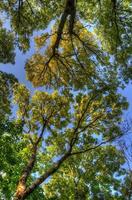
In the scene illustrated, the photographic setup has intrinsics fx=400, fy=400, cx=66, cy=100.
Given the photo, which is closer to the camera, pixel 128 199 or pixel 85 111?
pixel 85 111

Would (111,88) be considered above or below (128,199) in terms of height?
above

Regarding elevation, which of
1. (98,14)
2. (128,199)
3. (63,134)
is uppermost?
(98,14)

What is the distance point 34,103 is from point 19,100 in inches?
35.8

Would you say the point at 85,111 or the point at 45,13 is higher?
the point at 45,13

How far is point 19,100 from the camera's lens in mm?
23422

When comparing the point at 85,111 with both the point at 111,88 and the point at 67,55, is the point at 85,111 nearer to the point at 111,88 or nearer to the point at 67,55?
the point at 111,88

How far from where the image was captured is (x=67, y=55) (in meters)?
21.3

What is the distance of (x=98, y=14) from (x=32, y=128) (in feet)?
25.2

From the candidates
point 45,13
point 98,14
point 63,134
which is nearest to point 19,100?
point 63,134

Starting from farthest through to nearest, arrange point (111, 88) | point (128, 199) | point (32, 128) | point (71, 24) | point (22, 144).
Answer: point (128, 199) → point (22, 144) → point (32, 128) → point (111, 88) → point (71, 24)

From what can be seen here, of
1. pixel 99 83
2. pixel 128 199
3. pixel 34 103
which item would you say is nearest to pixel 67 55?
pixel 99 83

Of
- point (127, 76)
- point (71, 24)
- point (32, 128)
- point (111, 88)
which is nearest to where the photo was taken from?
point (71, 24)

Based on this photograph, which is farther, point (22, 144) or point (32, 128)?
point (22, 144)

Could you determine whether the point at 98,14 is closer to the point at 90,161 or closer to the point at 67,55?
the point at 67,55
